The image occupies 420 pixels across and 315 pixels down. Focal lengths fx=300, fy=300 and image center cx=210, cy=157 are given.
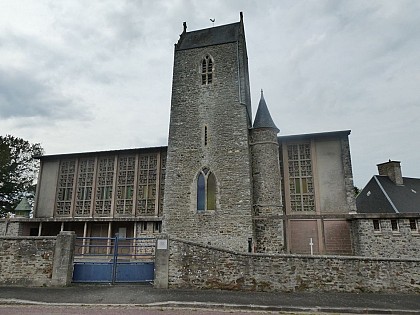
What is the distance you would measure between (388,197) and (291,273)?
1261cm

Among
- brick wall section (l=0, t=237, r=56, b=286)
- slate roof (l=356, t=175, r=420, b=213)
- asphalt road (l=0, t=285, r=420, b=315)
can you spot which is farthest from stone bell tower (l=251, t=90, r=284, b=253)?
brick wall section (l=0, t=237, r=56, b=286)

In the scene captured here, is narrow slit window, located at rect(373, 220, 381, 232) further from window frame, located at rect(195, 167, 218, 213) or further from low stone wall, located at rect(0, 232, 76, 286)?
low stone wall, located at rect(0, 232, 76, 286)

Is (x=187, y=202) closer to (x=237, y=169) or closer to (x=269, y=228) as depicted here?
(x=237, y=169)

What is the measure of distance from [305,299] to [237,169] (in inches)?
336

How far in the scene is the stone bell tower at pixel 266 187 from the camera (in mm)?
15875

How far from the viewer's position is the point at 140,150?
21656mm

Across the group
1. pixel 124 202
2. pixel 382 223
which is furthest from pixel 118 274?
pixel 382 223

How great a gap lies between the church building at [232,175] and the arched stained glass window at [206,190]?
55mm

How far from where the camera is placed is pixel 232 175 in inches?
644

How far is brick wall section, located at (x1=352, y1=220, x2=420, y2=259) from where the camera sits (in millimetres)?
14641

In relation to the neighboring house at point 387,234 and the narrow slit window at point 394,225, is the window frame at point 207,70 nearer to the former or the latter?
the neighboring house at point 387,234

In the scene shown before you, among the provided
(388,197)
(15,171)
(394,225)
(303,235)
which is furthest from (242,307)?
(15,171)

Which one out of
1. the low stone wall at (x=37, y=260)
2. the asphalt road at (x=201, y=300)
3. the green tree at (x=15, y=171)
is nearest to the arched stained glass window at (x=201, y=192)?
the asphalt road at (x=201, y=300)

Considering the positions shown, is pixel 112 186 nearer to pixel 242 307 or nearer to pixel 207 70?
pixel 207 70
